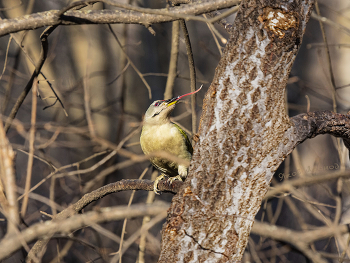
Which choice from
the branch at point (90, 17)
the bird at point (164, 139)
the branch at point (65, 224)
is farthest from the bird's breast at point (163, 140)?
the branch at point (65, 224)

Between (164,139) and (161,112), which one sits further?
(161,112)

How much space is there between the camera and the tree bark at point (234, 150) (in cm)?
161

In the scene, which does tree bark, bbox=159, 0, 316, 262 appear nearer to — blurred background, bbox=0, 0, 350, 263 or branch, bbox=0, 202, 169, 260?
branch, bbox=0, 202, 169, 260

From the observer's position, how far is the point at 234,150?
64.4 inches

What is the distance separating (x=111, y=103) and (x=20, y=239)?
4972mm

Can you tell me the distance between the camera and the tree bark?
1607mm

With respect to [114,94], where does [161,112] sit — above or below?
below

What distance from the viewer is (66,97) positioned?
533 cm

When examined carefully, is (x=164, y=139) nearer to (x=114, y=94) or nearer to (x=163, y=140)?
(x=163, y=140)

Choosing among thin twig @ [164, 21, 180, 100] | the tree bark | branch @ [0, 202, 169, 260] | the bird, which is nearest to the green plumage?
the bird

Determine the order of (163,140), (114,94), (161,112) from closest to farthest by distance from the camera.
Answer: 1. (163,140)
2. (161,112)
3. (114,94)

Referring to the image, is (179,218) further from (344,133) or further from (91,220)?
(344,133)

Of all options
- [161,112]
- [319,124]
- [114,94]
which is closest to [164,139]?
[161,112]

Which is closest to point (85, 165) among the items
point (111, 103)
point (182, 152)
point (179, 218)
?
point (111, 103)
